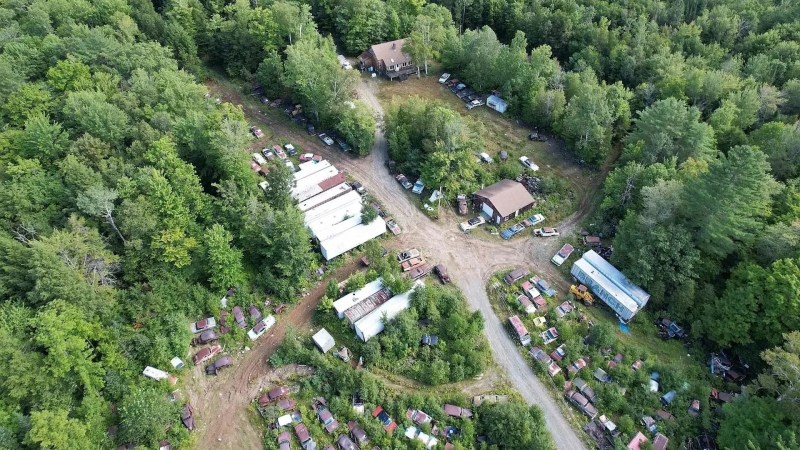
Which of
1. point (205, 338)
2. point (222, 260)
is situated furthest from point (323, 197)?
point (205, 338)

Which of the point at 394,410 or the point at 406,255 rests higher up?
the point at 406,255

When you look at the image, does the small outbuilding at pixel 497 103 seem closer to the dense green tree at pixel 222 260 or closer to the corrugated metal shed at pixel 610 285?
the corrugated metal shed at pixel 610 285

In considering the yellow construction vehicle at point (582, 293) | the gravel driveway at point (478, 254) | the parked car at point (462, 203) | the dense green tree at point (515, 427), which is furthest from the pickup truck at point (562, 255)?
the dense green tree at point (515, 427)

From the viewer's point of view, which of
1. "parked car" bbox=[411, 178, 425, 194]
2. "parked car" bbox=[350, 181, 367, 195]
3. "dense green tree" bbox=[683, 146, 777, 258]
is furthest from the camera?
"parked car" bbox=[350, 181, 367, 195]

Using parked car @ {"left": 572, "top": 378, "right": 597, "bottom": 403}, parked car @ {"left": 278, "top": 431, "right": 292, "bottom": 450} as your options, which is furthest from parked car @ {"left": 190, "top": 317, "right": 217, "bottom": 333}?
parked car @ {"left": 572, "top": 378, "right": 597, "bottom": 403}

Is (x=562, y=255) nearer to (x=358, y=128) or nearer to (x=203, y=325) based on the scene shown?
(x=358, y=128)

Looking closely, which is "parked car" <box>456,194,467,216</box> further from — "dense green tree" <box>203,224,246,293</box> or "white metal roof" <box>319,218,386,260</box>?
"dense green tree" <box>203,224,246,293</box>

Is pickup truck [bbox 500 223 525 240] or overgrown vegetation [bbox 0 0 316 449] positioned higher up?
overgrown vegetation [bbox 0 0 316 449]
